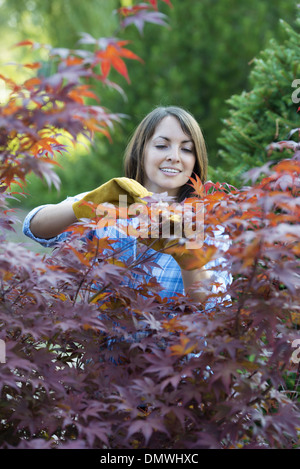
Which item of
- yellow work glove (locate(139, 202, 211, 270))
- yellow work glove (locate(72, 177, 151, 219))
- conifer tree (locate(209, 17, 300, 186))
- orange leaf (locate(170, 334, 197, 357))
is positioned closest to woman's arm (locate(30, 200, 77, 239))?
yellow work glove (locate(72, 177, 151, 219))

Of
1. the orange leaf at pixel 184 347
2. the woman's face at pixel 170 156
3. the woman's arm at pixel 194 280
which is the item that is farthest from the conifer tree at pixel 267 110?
the orange leaf at pixel 184 347

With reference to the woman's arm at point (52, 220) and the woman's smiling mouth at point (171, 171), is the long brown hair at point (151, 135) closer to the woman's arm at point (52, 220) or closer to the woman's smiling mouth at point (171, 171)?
the woman's smiling mouth at point (171, 171)

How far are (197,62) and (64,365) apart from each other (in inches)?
271

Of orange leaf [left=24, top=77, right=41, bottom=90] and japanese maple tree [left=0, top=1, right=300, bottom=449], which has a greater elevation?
orange leaf [left=24, top=77, right=41, bottom=90]

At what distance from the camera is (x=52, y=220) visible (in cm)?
185

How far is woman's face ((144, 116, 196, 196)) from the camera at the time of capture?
2121mm

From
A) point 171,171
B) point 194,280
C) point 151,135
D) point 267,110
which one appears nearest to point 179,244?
point 194,280

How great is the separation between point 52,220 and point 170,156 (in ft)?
1.92

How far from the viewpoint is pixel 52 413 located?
1.27 metres

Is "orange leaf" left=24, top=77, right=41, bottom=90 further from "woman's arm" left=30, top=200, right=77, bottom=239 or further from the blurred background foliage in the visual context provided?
the blurred background foliage

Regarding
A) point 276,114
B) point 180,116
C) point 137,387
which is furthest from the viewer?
point 276,114
